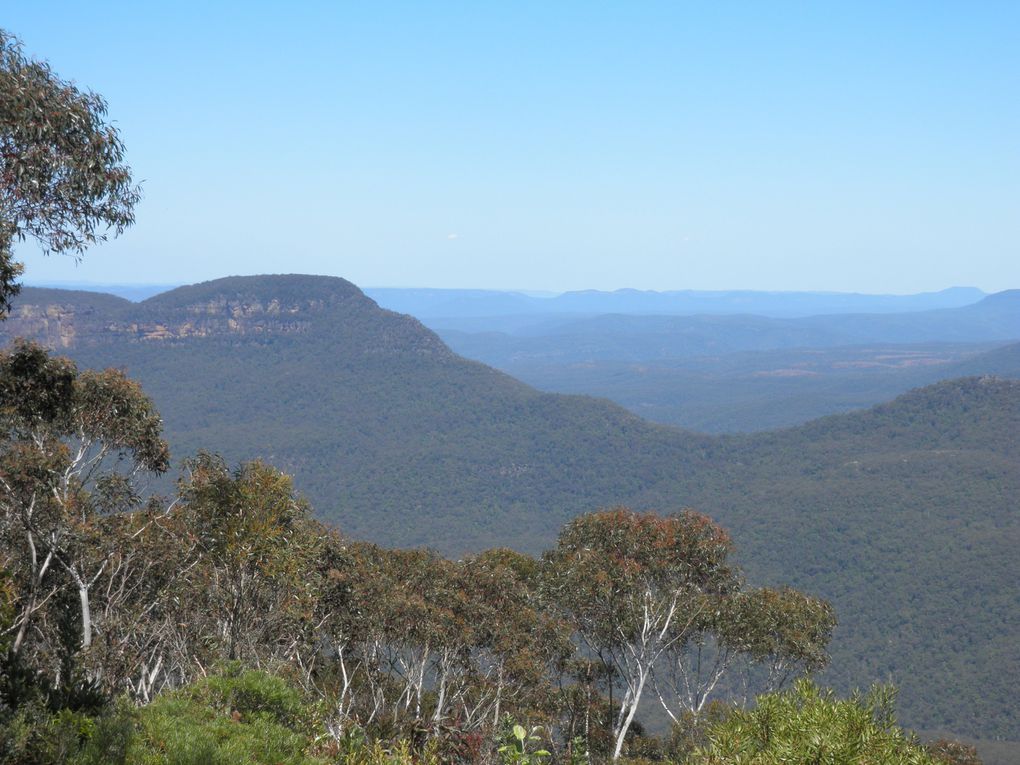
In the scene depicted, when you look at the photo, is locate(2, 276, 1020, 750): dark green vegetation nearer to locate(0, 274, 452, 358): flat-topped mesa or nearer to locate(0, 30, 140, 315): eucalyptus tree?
locate(0, 274, 452, 358): flat-topped mesa

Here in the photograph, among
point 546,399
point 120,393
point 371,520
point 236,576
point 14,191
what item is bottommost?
point 371,520

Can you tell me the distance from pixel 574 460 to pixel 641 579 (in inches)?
4805

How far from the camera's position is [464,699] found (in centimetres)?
2264

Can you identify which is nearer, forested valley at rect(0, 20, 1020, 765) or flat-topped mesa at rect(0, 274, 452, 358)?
forested valley at rect(0, 20, 1020, 765)

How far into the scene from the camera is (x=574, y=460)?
473ft

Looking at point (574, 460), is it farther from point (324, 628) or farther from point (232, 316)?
point (324, 628)

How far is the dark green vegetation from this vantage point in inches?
2891

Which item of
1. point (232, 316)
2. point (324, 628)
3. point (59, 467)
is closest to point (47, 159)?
point (59, 467)

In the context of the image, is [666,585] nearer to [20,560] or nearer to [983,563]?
[20,560]

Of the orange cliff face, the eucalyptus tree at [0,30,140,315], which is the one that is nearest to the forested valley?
the eucalyptus tree at [0,30,140,315]

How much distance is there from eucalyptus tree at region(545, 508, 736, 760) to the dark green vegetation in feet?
152

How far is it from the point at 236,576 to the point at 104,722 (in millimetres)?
7333

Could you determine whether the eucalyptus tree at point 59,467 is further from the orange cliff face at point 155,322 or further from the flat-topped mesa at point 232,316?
the flat-topped mesa at point 232,316

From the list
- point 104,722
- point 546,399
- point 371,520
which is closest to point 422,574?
point 104,722
